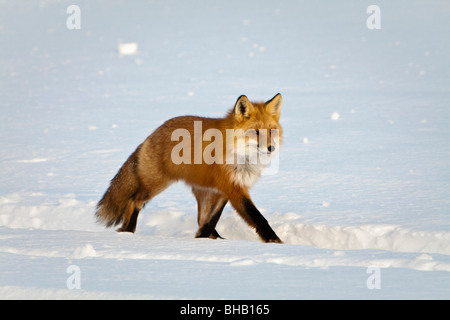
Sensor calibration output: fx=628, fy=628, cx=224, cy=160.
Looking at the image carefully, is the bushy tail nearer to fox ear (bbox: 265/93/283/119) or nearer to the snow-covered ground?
the snow-covered ground

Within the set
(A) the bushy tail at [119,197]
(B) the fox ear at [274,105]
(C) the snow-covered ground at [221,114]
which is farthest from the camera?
(A) the bushy tail at [119,197]

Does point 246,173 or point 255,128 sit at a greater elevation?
point 255,128

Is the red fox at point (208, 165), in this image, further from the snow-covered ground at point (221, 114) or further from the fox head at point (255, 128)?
the snow-covered ground at point (221, 114)

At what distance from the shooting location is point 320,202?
5.86 metres

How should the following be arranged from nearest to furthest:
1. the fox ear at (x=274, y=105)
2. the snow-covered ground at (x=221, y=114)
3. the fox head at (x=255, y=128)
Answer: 1. the snow-covered ground at (x=221, y=114)
2. the fox head at (x=255, y=128)
3. the fox ear at (x=274, y=105)

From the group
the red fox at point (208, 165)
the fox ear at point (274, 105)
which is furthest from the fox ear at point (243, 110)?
the fox ear at point (274, 105)

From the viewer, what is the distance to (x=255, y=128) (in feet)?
16.5

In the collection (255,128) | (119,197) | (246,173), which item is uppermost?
(255,128)

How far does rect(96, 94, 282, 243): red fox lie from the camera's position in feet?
16.5

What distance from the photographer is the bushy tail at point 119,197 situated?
5711 mm

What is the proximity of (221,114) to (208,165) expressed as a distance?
13.2 feet

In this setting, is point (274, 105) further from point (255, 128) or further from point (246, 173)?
point (246, 173)

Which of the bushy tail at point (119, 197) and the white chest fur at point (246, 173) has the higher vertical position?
the white chest fur at point (246, 173)

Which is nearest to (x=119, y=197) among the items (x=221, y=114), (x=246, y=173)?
(x=246, y=173)
